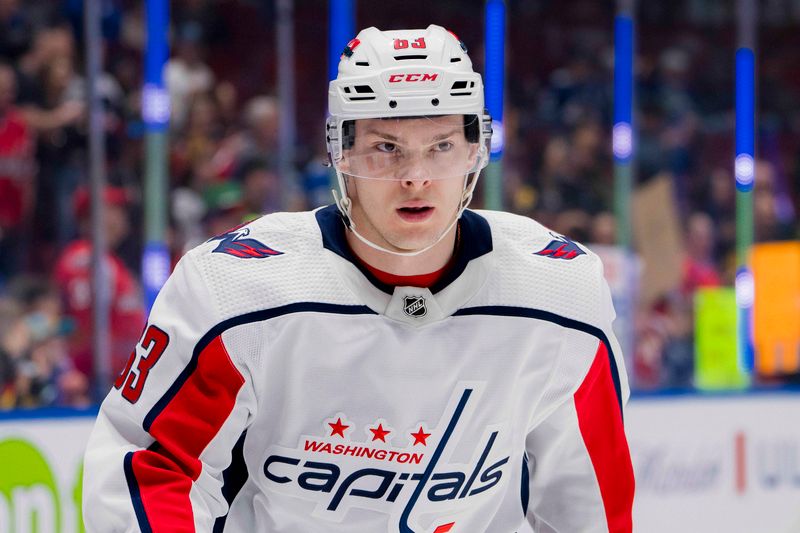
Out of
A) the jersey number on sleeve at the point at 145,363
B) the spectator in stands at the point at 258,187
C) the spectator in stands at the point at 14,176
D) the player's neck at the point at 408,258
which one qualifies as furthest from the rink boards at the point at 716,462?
the jersey number on sleeve at the point at 145,363

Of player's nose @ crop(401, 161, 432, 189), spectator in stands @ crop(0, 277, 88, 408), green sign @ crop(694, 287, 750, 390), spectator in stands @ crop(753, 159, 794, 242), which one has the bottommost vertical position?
green sign @ crop(694, 287, 750, 390)

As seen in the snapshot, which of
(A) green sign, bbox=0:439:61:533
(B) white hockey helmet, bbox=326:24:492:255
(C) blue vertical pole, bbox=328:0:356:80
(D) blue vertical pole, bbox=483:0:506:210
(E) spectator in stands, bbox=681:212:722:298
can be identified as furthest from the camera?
(E) spectator in stands, bbox=681:212:722:298

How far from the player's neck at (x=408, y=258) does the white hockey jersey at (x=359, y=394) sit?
0.07 feet

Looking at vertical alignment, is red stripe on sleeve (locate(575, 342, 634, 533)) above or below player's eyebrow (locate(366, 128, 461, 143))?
below

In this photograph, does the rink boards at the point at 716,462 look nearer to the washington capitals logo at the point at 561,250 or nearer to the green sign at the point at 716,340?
the green sign at the point at 716,340

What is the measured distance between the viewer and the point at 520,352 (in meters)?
1.77

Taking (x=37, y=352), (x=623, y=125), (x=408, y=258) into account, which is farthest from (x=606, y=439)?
(x=623, y=125)

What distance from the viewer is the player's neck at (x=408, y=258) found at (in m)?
1.75

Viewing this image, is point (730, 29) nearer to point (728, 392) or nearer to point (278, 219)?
point (728, 392)

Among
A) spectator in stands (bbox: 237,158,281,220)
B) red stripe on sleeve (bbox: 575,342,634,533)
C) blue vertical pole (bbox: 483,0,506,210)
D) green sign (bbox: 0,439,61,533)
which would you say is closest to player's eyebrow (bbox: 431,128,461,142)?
red stripe on sleeve (bbox: 575,342,634,533)

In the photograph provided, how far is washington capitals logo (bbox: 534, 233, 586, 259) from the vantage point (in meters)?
1.85

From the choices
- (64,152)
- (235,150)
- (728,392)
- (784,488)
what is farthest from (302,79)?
(784,488)

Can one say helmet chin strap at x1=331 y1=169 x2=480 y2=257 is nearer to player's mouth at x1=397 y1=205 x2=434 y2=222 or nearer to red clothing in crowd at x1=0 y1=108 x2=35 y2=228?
player's mouth at x1=397 y1=205 x2=434 y2=222

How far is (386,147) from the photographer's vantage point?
172 cm
